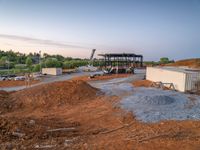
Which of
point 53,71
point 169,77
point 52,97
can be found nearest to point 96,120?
point 52,97

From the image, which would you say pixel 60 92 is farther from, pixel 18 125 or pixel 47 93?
pixel 18 125

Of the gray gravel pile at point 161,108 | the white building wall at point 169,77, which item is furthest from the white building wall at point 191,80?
the gray gravel pile at point 161,108

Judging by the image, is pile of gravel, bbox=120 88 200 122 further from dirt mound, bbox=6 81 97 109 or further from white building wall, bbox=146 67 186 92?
white building wall, bbox=146 67 186 92

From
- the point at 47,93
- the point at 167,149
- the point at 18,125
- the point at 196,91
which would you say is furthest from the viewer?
the point at 196,91

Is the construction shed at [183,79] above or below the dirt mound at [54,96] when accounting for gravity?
above

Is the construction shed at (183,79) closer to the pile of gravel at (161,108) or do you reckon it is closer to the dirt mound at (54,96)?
the pile of gravel at (161,108)

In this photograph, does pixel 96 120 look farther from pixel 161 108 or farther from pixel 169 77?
pixel 169 77

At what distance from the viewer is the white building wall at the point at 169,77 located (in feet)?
59.6

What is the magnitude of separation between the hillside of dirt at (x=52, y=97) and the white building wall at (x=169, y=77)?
25.6 feet

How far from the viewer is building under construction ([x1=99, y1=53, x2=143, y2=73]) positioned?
1578 inches

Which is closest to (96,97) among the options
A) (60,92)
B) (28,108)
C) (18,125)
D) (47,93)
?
(60,92)

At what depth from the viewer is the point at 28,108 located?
1454cm

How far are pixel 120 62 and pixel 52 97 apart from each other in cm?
3836

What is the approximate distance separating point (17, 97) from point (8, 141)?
10.1m
